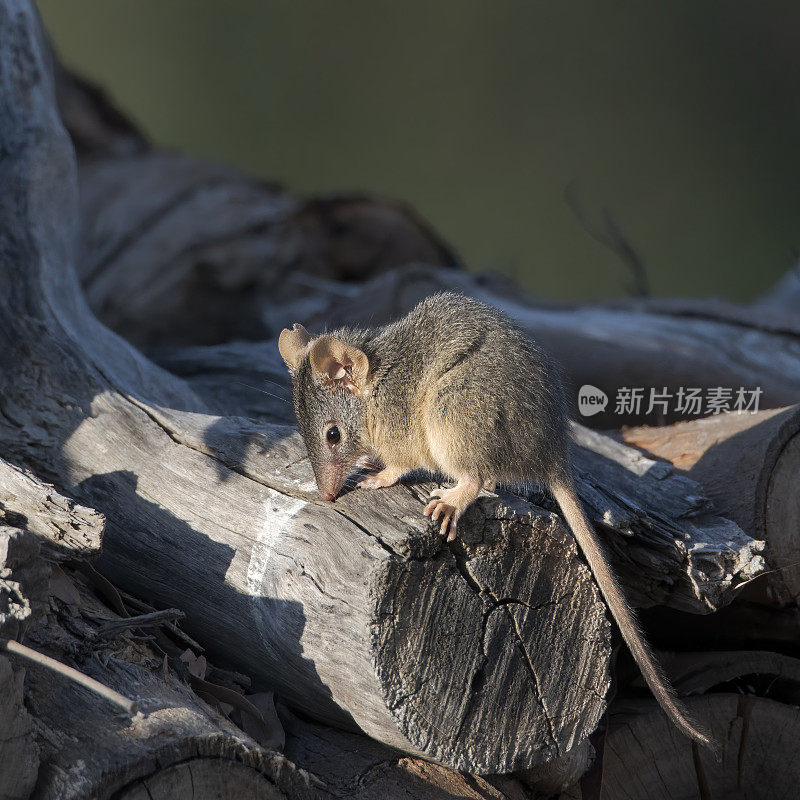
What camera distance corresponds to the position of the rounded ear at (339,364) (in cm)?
307

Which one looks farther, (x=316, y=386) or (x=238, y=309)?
(x=238, y=309)

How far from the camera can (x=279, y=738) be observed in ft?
8.89

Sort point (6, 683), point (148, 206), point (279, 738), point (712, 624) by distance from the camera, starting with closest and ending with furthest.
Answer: point (6, 683), point (279, 738), point (712, 624), point (148, 206)

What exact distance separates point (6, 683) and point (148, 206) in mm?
5492

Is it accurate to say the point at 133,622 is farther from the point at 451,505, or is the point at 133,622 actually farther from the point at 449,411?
the point at 449,411

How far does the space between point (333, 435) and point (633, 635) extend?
1.24m

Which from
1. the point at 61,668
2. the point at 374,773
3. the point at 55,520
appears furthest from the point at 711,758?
the point at 55,520

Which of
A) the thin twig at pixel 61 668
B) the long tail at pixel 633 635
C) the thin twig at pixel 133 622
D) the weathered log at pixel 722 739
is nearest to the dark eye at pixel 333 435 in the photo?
the thin twig at pixel 133 622

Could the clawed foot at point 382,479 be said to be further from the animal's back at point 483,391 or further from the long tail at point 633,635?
the long tail at point 633,635

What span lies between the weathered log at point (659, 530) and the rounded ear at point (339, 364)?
2.50ft

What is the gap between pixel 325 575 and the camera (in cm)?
250

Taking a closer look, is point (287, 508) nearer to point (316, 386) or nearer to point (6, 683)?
point (316, 386)

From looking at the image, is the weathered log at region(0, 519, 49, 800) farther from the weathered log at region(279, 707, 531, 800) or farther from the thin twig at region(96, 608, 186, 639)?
the weathered log at region(279, 707, 531, 800)

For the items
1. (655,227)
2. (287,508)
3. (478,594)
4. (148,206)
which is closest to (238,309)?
(148,206)
